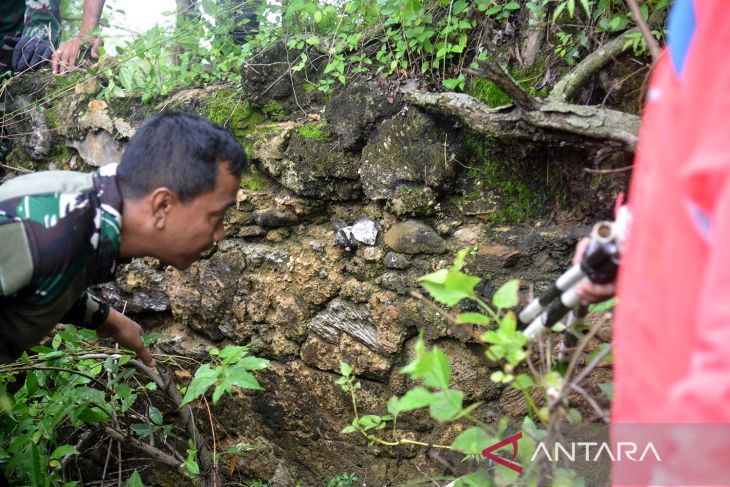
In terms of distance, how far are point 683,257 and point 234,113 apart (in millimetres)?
2904

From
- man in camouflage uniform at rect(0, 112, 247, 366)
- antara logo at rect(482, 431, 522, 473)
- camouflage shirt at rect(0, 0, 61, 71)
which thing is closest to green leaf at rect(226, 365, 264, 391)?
man in camouflage uniform at rect(0, 112, 247, 366)

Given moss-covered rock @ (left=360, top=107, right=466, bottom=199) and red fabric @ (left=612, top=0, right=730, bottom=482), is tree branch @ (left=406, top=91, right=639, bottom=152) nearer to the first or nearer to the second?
moss-covered rock @ (left=360, top=107, right=466, bottom=199)

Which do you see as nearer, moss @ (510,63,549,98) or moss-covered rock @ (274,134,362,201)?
moss @ (510,63,549,98)

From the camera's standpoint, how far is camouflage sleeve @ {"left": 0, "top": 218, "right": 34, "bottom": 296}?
173 cm

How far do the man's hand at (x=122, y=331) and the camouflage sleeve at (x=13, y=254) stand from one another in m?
0.76

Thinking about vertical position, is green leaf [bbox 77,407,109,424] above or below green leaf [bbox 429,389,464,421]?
below

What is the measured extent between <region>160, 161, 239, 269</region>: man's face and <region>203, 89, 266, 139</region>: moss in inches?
56.3

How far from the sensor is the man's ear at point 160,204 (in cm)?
197

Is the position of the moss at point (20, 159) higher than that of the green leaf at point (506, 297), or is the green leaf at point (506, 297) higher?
the green leaf at point (506, 297)

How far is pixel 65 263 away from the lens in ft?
5.92

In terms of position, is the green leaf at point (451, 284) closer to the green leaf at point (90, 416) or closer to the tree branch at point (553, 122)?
the tree branch at point (553, 122)

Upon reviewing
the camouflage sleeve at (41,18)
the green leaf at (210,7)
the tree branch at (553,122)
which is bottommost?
the tree branch at (553,122)

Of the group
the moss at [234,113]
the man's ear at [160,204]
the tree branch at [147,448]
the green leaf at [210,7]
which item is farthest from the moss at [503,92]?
the tree branch at [147,448]

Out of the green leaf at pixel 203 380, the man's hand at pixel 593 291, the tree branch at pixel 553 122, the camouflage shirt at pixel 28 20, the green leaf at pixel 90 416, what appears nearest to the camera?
the man's hand at pixel 593 291
